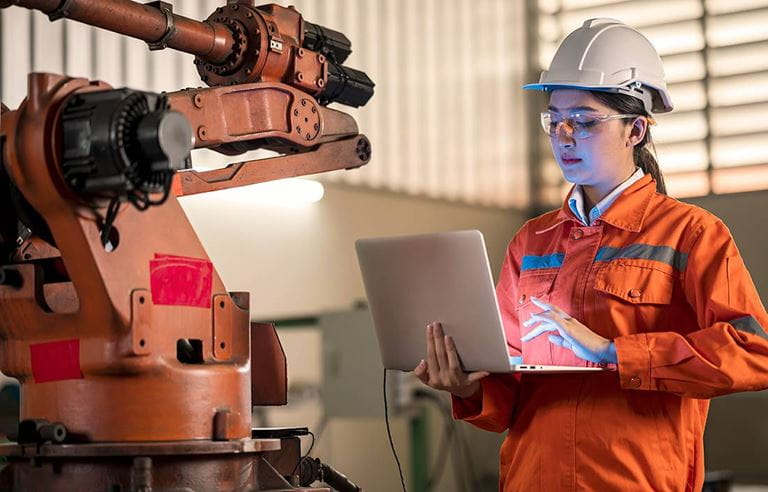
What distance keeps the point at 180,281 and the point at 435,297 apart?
456 millimetres

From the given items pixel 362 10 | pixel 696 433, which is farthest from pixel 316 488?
pixel 362 10

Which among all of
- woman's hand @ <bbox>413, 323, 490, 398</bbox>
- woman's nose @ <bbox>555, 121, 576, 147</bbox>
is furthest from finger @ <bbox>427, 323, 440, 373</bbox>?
woman's nose @ <bbox>555, 121, 576, 147</bbox>

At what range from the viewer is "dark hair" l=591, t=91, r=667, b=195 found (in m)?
1.89

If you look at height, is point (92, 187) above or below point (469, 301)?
above

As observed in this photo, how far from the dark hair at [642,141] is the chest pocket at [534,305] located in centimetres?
26

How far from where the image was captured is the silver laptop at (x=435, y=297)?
166 centimetres

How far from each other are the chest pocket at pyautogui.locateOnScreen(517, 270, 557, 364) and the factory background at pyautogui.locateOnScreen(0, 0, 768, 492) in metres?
2.39

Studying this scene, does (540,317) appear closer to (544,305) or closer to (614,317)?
(544,305)

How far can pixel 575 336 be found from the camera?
173 cm

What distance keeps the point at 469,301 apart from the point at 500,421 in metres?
0.33

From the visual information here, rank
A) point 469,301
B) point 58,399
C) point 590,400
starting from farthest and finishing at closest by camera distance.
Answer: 1. point 590,400
2. point 469,301
3. point 58,399

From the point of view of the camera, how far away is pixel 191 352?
1.48m

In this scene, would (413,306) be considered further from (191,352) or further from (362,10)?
(362,10)

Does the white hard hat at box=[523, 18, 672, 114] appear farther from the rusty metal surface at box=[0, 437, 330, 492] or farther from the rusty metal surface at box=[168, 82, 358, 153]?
the rusty metal surface at box=[0, 437, 330, 492]
